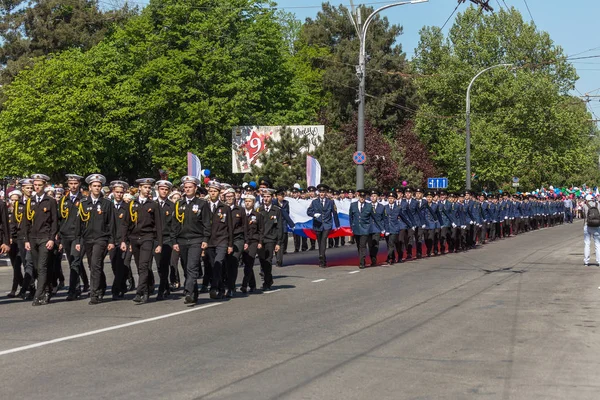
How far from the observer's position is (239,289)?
17250mm

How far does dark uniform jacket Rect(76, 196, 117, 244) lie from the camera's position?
48.9ft

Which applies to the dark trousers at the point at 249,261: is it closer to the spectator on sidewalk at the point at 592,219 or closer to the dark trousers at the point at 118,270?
the dark trousers at the point at 118,270

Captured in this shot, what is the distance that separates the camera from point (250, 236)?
1639 centimetres

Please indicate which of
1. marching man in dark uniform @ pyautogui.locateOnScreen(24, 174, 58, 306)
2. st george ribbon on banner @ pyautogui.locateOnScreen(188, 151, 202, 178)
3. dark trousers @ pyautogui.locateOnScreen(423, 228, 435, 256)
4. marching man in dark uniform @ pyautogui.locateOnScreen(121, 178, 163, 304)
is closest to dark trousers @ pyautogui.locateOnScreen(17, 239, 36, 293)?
marching man in dark uniform @ pyautogui.locateOnScreen(24, 174, 58, 306)

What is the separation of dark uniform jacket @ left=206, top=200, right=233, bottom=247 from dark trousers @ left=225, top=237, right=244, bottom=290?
0.47 m

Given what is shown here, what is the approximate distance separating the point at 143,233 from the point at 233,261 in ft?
5.60

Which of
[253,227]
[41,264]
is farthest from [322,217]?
[41,264]

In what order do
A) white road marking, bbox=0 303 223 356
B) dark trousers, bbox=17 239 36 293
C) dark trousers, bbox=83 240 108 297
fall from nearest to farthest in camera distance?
white road marking, bbox=0 303 223 356 → dark trousers, bbox=83 240 108 297 → dark trousers, bbox=17 239 36 293

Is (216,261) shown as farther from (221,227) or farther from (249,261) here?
(249,261)

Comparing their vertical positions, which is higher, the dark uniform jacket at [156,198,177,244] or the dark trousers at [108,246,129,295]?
the dark uniform jacket at [156,198,177,244]

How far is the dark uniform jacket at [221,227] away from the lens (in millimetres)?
15289

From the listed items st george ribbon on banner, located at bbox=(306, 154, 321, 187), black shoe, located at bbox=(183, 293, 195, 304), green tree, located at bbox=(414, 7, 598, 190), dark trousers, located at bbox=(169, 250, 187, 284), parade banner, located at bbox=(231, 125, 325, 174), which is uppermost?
green tree, located at bbox=(414, 7, 598, 190)

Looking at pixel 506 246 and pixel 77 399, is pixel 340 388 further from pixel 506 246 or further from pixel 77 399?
pixel 506 246

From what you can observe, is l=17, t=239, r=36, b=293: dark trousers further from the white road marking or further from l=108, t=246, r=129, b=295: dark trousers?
the white road marking
